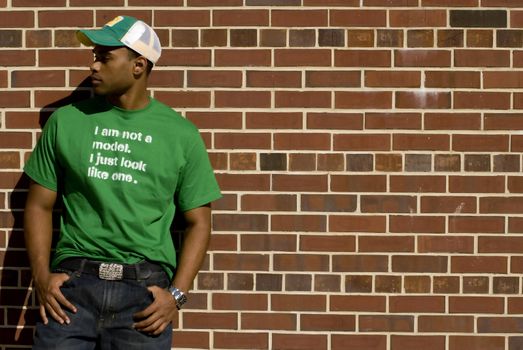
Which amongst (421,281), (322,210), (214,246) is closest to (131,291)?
(214,246)

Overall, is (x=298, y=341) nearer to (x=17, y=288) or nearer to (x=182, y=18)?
(x=17, y=288)

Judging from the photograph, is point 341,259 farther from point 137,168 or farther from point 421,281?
point 137,168

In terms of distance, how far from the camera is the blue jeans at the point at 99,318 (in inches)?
126

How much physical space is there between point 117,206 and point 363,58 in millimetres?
1398

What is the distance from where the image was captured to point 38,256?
334cm

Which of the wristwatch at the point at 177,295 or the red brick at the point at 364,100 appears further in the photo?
the red brick at the point at 364,100

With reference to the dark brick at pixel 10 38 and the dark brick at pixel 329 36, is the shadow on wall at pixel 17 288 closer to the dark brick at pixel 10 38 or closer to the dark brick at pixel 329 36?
the dark brick at pixel 10 38

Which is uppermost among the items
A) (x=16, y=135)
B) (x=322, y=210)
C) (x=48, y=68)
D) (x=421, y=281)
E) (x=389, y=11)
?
(x=389, y=11)

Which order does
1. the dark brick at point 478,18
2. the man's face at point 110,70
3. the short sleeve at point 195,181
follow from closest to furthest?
the man's face at point 110,70 → the short sleeve at point 195,181 → the dark brick at point 478,18

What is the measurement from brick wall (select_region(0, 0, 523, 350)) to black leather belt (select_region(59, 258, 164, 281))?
2.10 ft

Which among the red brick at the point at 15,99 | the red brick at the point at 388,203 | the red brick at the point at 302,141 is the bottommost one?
the red brick at the point at 388,203

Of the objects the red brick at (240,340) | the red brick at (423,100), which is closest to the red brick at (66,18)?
the red brick at (423,100)

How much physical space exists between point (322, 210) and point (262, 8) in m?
1.02

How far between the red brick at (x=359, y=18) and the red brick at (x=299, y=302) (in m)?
1.33
